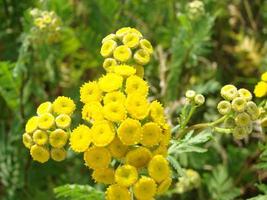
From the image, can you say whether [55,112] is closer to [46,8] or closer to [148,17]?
[46,8]

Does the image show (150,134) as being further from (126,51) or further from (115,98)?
(126,51)

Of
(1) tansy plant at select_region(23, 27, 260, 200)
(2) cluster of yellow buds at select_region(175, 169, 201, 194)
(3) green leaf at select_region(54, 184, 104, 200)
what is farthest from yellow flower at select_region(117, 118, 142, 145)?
(2) cluster of yellow buds at select_region(175, 169, 201, 194)

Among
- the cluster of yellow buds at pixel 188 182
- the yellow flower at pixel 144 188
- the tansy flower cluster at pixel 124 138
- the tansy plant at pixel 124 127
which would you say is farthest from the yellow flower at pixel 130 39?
the cluster of yellow buds at pixel 188 182

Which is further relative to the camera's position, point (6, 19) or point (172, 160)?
→ point (6, 19)

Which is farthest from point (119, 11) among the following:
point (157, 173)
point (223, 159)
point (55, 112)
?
point (157, 173)

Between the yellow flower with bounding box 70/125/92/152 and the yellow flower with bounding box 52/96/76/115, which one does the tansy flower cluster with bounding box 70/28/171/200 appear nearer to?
the yellow flower with bounding box 70/125/92/152

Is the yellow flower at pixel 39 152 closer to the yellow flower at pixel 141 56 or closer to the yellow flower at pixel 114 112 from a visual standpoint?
the yellow flower at pixel 114 112
